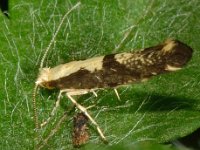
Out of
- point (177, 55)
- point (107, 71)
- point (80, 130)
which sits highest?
point (177, 55)

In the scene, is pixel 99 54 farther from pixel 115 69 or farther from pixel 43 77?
pixel 43 77

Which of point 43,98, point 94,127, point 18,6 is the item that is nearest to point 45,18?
point 18,6

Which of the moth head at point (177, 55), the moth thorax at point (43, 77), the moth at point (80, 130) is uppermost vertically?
the moth head at point (177, 55)

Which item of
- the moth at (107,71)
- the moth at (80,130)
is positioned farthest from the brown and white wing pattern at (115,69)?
the moth at (80,130)

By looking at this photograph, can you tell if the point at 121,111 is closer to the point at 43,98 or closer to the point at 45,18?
the point at 43,98

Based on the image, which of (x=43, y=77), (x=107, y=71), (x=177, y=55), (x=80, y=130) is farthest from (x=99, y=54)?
(x=177, y=55)

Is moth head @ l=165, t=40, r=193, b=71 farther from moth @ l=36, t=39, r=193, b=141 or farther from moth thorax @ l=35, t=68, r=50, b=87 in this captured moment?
Result: moth thorax @ l=35, t=68, r=50, b=87

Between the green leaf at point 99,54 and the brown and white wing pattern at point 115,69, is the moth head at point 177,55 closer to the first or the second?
the brown and white wing pattern at point 115,69
